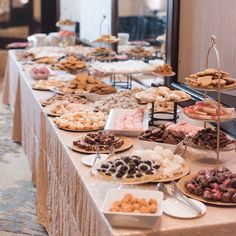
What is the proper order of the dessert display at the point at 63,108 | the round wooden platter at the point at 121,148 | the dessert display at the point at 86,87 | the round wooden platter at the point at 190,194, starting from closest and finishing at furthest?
1. the round wooden platter at the point at 190,194
2. the round wooden platter at the point at 121,148
3. the dessert display at the point at 63,108
4. the dessert display at the point at 86,87

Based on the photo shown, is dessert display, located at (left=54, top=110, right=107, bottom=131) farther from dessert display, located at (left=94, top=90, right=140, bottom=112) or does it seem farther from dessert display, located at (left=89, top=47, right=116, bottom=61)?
dessert display, located at (left=89, top=47, right=116, bottom=61)

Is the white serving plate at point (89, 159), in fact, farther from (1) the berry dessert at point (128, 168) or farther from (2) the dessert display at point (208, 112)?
(2) the dessert display at point (208, 112)

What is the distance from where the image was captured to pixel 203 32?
257 cm

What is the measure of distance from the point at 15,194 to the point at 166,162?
152cm

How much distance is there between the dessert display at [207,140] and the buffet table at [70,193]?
2.7 inches

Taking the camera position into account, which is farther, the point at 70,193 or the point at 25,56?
the point at 25,56

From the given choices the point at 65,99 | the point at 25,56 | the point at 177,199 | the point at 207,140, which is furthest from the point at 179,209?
the point at 25,56

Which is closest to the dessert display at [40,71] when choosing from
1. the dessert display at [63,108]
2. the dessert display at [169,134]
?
the dessert display at [63,108]

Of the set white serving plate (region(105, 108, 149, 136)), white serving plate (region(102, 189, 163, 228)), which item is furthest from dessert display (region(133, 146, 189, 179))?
white serving plate (region(105, 108, 149, 136))

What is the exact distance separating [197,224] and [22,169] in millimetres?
2181

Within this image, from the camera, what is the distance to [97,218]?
1239 millimetres

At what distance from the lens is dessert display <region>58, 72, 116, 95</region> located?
2646 mm

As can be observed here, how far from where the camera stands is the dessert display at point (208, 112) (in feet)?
4.90

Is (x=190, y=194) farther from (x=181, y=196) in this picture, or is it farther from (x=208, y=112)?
(x=208, y=112)
